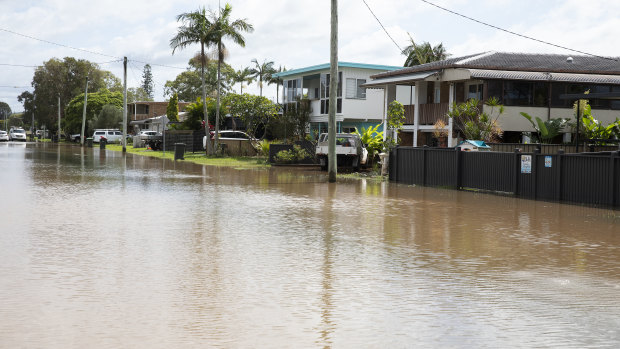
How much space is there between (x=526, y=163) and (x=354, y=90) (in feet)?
90.6

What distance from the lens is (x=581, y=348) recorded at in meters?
5.75

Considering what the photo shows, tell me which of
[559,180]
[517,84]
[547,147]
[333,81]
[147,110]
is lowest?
[559,180]

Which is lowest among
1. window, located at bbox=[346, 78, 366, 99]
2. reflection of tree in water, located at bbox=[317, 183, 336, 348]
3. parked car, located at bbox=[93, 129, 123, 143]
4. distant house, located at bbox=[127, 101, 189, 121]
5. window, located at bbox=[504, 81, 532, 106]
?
reflection of tree in water, located at bbox=[317, 183, 336, 348]

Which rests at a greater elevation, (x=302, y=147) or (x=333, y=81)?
(x=333, y=81)

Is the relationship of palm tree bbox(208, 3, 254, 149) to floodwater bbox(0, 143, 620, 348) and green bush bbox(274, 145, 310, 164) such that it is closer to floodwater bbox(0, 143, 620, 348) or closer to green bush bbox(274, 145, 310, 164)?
green bush bbox(274, 145, 310, 164)

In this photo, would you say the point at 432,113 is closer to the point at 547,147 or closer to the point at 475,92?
the point at 475,92

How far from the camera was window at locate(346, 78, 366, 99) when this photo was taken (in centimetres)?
4722

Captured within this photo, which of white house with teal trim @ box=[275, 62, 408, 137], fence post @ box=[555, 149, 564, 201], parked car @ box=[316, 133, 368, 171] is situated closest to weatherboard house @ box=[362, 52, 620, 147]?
parked car @ box=[316, 133, 368, 171]

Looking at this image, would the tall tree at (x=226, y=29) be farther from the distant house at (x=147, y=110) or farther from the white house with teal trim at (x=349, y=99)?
the distant house at (x=147, y=110)

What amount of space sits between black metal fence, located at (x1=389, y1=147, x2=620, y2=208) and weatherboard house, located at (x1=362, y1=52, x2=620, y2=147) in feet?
24.8

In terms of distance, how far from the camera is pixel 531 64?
34.5 meters

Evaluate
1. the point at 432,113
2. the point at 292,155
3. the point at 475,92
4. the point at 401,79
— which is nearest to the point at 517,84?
the point at 475,92

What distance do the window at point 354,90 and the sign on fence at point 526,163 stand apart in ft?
89.6

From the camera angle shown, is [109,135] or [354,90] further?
[109,135]
